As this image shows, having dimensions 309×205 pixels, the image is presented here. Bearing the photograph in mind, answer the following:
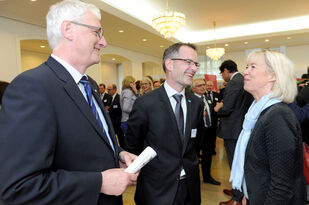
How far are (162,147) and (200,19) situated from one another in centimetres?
789

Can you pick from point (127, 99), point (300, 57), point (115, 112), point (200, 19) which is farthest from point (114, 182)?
point (300, 57)

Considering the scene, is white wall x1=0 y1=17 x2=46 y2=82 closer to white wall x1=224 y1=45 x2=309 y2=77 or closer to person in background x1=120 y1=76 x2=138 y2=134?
person in background x1=120 y1=76 x2=138 y2=134

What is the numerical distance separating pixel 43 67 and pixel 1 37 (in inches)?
223

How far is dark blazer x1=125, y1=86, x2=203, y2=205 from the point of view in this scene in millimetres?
1521

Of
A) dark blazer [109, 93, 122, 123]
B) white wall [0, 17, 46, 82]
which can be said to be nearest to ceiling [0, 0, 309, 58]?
white wall [0, 17, 46, 82]

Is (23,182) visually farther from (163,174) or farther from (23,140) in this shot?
(163,174)

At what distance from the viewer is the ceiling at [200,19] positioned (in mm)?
5554

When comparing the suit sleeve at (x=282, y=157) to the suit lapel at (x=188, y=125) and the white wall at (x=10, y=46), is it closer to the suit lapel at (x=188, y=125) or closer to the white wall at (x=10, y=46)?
the suit lapel at (x=188, y=125)

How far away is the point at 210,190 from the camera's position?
10.6 feet

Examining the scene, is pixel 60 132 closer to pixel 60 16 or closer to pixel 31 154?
pixel 31 154

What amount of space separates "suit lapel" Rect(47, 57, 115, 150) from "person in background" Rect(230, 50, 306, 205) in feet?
2.95

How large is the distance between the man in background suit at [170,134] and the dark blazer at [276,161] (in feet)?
1.52

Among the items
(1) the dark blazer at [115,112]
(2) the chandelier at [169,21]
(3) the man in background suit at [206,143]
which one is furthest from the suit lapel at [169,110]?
(2) the chandelier at [169,21]

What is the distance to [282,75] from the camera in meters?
1.32
